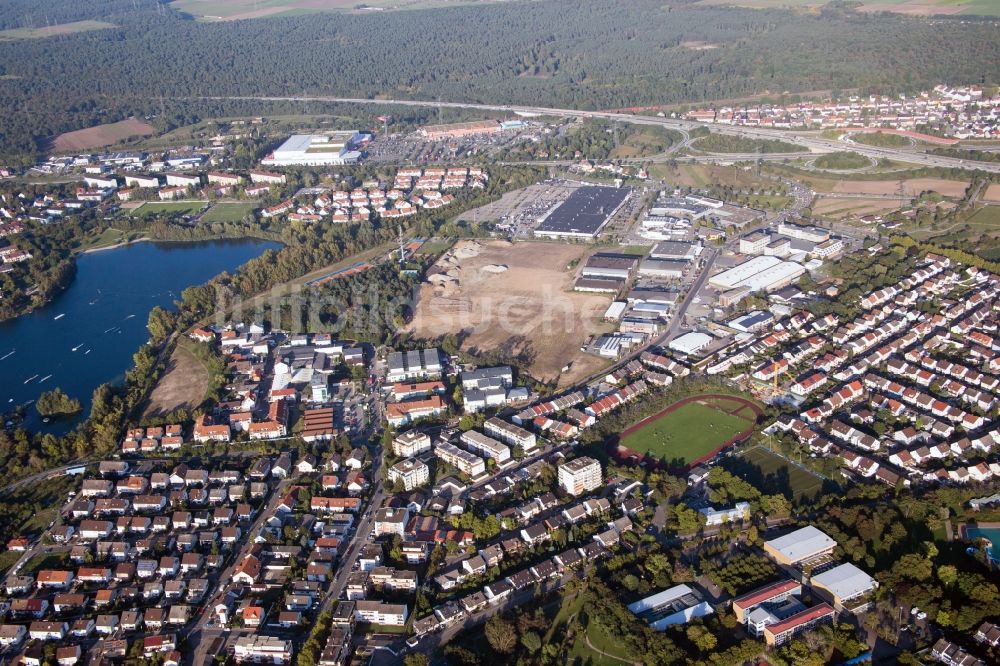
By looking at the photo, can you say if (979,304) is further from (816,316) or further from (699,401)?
(699,401)

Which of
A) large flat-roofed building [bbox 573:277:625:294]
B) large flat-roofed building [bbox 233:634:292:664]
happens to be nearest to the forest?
large flat-roofed building [bbox 573:277:625:294]

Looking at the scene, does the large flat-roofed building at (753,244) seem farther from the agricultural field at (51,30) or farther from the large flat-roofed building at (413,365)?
the agricultural field at (51,30)

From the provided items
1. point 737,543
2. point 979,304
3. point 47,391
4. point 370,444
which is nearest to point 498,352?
point 370,444

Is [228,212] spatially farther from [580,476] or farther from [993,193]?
[993,193]

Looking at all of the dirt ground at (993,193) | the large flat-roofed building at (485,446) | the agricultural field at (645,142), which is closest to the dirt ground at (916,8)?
the agricultural field at (645,142)

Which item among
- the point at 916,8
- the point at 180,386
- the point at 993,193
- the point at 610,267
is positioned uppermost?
the point at 916,8

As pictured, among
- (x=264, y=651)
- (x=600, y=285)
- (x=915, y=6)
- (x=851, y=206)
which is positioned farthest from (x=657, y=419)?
(x=915, y=6)

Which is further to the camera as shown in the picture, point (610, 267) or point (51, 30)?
point (51, 30)
